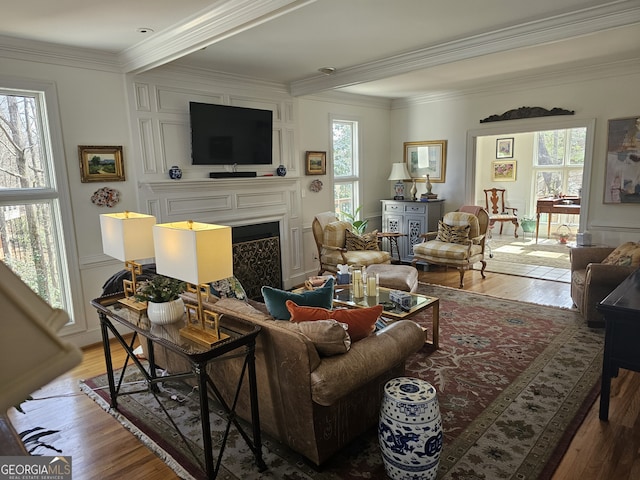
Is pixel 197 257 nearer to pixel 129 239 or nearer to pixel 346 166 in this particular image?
pixel 129 239

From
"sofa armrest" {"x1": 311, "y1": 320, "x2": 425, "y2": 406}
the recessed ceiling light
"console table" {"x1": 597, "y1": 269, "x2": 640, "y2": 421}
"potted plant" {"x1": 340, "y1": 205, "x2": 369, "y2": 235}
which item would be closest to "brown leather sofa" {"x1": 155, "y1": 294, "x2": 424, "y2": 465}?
"sofa armrest" {"x1": 311, "y1": 320, "x2": 425, "y2": 406}

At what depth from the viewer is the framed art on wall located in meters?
4.91

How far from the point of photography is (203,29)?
3027mm

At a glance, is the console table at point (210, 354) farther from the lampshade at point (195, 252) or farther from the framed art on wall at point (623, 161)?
the framed art on wall at point (623, 161)

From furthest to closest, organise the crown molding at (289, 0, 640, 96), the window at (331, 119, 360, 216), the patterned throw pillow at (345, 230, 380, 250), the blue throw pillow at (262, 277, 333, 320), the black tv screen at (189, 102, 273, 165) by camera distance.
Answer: the window at (331, 119, 360, 216) → the patterned throw pillow at (345, 230, 380, 250) → the black tv screen at (189, 102, 273, 165) → the crown molding at (289, 0, 640, 96) → the blue throw pillow at (262, 277, 333, 320)

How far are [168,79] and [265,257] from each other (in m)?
2.28

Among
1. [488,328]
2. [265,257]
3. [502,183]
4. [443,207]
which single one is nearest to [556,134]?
[502,183]

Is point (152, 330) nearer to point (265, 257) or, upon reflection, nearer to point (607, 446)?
point (607, 446)

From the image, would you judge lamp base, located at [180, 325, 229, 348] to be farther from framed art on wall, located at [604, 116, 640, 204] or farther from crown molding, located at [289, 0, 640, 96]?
framed art on wall, located at [604, 116, 640, 204]

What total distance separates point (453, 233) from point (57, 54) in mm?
4878

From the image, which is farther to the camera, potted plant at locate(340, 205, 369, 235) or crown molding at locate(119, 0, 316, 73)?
potted plant at locate(340, 205, 369, 235)

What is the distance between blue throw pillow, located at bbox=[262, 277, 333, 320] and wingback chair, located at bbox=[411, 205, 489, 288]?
3.28 m

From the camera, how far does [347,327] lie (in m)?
2.28

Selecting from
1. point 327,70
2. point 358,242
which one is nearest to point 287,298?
point 327,70
